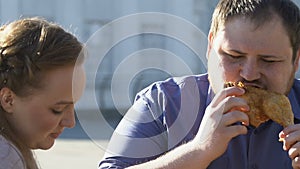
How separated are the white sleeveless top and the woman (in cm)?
9

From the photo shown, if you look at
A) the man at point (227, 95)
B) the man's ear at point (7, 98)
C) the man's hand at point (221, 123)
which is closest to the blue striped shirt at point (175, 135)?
the man at point (227, 95)

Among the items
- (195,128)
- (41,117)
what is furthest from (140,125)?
(41,117)

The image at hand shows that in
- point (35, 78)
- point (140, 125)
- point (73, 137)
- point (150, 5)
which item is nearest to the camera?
point (35, 78)

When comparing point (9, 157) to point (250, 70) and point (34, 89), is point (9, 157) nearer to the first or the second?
point (34, 89)

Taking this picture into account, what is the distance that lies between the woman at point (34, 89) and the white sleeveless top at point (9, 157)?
91 millimetres

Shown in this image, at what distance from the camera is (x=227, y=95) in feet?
7.89

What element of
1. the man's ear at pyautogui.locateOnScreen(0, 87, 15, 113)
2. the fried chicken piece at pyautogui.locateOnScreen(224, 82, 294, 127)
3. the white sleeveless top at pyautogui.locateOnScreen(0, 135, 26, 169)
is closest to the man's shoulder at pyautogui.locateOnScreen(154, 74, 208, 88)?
the fried chicken piece at pyautogui.locateOnScreen(224, 82, 294, 127)

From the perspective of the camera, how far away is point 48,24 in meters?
2.64

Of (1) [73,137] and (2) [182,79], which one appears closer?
(2) [182,79]

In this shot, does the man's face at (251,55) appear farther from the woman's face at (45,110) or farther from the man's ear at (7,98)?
the man's ear at (7,98)

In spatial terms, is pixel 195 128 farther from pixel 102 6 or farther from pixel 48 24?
pixel 102 6

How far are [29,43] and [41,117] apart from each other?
0.27m

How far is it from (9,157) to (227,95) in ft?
2.40

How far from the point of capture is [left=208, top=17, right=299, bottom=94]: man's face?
2.52m
